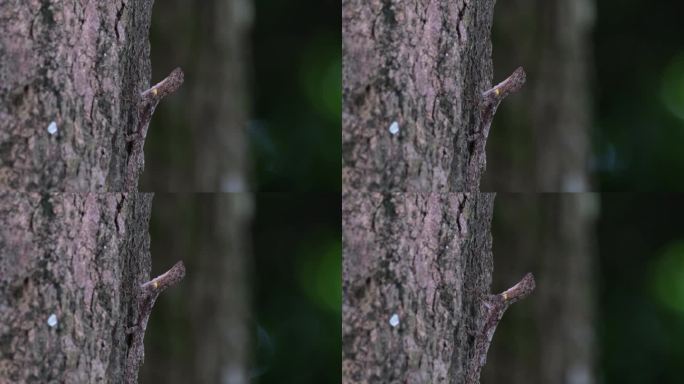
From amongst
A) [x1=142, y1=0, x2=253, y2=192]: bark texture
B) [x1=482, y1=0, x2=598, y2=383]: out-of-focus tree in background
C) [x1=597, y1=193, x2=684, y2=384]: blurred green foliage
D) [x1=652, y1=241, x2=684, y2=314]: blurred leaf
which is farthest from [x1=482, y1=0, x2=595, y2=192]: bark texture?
[x1=142, y1=0, x2=253, y2=192]: bark texture

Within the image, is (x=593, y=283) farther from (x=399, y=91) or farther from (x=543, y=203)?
(x=399, y=91)

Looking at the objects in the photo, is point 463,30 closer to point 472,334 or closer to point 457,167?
point 457,167

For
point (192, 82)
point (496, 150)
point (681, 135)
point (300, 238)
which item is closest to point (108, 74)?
point (192, 82)

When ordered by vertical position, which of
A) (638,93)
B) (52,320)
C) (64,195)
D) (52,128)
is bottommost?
(52,320)

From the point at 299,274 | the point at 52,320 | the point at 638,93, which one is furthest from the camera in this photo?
the point at 638,93

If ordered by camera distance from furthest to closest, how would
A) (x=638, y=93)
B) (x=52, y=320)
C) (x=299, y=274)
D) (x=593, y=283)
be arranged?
(x=638, y=93) → (x=593, y=283) → (x=299, y=274) → (x=52, y=320)

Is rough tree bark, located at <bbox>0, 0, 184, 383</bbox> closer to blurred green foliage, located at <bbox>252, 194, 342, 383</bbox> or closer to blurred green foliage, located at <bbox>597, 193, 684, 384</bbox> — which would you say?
blurred green foliage, located at <bbox>252, 194, 342, 383</bbox>

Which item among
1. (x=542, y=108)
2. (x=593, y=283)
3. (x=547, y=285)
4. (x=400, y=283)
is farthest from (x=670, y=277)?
(x=400, y=283)

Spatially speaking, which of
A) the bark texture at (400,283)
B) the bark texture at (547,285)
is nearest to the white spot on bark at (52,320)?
the bark texture at (400,283)
